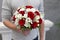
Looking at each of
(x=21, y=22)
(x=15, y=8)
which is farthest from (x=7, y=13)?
(x=21, y=22)

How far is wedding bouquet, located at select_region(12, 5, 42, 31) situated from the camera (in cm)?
142

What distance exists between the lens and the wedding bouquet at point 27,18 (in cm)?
142

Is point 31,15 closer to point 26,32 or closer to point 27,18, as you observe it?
point 27,18

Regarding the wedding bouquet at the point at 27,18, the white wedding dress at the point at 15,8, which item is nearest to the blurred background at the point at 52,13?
the white wedding dress at the point at 15,8

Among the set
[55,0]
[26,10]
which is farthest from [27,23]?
[55,0]

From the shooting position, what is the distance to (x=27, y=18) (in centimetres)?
142

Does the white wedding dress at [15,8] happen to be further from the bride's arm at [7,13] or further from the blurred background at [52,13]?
the blurred background at [52,13]

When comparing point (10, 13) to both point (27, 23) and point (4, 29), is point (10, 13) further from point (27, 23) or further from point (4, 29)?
point (4, 29)

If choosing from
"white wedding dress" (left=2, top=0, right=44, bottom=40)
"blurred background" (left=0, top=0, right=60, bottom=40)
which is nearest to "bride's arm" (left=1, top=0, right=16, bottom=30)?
"white wedding dress" (left=2, top=0, right=44, bottom=40)

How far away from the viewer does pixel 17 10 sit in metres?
1.49

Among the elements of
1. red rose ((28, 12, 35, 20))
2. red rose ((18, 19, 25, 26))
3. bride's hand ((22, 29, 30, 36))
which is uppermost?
red rose ((28, 12, 35, 20))

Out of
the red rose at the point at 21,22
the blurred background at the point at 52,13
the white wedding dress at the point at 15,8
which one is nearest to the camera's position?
the red rose at the point at 21,22

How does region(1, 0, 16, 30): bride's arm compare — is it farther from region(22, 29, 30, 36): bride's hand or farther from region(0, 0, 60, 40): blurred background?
region(0, 0, 60, 40): blurred background

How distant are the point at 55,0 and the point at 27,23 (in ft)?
4.29
